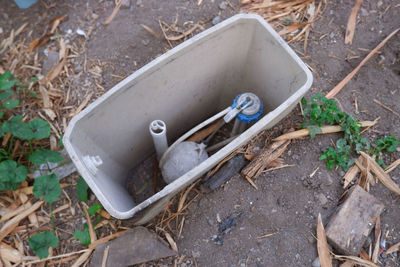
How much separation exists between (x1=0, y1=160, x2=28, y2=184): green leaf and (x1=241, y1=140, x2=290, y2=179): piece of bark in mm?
966

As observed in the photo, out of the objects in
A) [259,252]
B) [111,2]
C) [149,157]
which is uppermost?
[111,2]

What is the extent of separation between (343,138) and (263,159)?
0.37 meters

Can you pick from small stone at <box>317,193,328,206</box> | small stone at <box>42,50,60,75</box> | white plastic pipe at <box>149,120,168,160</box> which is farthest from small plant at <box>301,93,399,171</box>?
small stone at <box>42,50,60,75</box>

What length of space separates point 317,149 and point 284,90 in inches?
11.7

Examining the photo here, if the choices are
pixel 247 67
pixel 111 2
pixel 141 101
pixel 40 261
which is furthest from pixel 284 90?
pixel 40 261

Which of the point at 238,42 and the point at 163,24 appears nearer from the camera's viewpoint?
the point at 238,42

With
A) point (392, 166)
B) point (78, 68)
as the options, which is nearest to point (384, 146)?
point (392, 166)

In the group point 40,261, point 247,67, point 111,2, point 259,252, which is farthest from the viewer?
point 111,2

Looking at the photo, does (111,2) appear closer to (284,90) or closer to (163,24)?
(163,24)

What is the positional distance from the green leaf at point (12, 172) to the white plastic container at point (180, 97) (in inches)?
15.5

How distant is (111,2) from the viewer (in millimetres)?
1802

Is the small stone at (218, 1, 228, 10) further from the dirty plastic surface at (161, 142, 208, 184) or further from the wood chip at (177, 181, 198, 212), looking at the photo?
the wood chip at (177, 181, 198, 212)

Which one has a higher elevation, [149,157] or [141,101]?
[141,101]

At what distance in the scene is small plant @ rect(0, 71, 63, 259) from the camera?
1.31 metres
